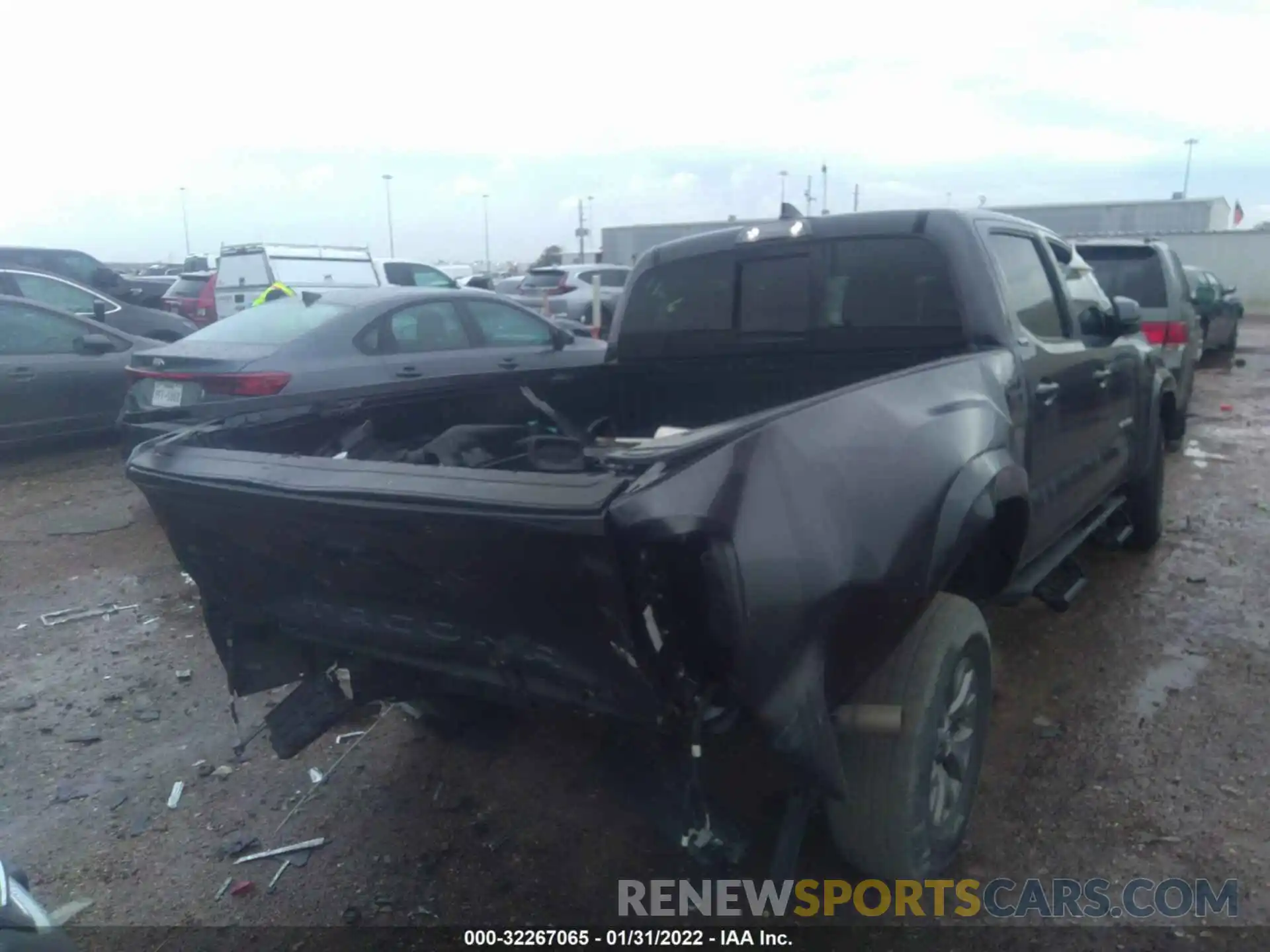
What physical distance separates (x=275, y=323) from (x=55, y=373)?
3034mm

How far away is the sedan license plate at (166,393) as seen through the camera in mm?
6758

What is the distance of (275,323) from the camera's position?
7.12 meters

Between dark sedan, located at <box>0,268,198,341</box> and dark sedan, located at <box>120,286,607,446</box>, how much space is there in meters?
5.41

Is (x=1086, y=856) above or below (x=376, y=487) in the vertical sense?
below

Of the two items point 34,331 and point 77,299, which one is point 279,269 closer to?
point 77,299

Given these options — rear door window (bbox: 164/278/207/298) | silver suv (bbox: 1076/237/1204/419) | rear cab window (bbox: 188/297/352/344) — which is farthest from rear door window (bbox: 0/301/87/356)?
silver suv (bbox: 1076/237/1204/419)

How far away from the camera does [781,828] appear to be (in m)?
2.64

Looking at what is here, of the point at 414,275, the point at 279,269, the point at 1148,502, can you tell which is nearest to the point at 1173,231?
the point at 414,275

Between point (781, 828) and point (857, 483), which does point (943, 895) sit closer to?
point (781, 828)

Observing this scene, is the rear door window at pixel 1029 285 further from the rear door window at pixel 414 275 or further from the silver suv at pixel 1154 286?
the rear door window at pixel 414 275

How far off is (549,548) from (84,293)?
1230 cm

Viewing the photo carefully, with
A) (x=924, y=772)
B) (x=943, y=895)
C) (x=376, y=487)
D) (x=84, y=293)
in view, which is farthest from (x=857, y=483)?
(x=84, y=293)

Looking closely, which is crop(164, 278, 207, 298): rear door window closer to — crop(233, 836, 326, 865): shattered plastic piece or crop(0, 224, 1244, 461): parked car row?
crop(0, 224, 1244, 461): parked car row

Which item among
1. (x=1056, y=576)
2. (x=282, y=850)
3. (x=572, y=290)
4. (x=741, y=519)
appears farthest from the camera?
(x=572, y=290)
